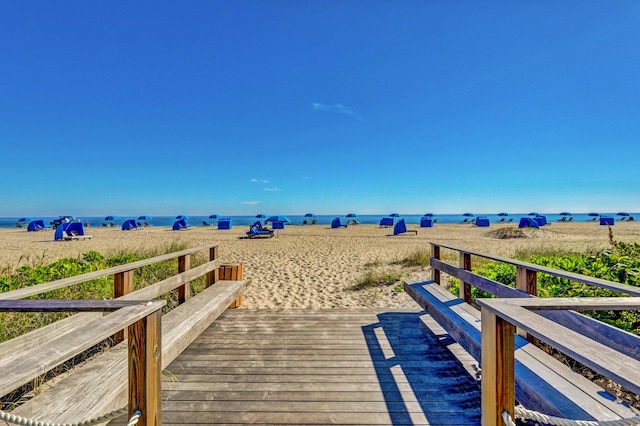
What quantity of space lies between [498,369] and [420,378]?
5.18 feet

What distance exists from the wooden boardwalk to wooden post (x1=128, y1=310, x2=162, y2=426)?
872mm

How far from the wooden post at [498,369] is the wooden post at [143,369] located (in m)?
1.64

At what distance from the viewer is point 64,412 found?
1.62 metres

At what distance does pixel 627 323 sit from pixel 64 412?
435cm

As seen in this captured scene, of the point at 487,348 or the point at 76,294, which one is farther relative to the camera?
the point at 76,294

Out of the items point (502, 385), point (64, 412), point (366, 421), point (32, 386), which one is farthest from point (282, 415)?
point (32, 386)

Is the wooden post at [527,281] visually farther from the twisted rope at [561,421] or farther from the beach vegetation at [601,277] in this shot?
the twisted rope at [561,421]

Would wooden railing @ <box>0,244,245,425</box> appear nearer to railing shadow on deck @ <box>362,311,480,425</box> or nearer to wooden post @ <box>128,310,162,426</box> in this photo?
wooden post @ <box>128,310,162,426</box>

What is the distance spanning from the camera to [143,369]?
4.82ft

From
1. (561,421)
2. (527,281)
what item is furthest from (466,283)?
(561,421)

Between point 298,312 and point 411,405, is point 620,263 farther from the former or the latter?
point 298,312

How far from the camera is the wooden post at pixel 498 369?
1386mm

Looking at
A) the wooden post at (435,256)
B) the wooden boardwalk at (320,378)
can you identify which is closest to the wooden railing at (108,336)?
the wooden boardwalk at (320,378)

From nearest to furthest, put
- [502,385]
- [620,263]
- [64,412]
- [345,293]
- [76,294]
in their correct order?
[502,385], [64,412], [620,263], [76,294], [345,293]
